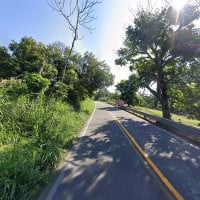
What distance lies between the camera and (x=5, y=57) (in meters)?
26.1

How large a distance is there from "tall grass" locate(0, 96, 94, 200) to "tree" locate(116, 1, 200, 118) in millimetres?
→ 11801

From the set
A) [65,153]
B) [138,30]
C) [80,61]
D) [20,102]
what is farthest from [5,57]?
[65,153]

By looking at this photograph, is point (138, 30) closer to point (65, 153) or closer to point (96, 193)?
point (65, 153)

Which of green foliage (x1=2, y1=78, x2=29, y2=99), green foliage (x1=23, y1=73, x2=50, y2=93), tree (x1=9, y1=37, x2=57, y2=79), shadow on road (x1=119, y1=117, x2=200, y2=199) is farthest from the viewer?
tree (x1=9, y1=37, x2=57, y2=79)

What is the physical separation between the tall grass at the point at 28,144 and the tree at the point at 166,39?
38.7ft

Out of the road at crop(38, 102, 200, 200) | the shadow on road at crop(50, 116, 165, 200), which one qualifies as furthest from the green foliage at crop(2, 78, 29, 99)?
the shadow on road at crop(50, 116, 165, 200)

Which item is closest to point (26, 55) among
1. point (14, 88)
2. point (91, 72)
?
point (91, 72)

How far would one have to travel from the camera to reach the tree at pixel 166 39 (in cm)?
1667

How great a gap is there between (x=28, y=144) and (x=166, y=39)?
15.9m

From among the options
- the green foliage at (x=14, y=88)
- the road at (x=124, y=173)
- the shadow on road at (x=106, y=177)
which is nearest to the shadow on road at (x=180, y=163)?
the road at (x=124, y=173)

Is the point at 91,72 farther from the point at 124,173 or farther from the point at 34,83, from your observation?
the point at 124,173

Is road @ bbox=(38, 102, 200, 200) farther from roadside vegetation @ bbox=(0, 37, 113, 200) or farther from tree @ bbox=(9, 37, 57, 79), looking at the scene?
tree @ bbox=(9, 37, 57, 79)

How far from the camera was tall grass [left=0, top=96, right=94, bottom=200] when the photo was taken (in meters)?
3.86

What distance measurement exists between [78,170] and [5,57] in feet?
82.6
